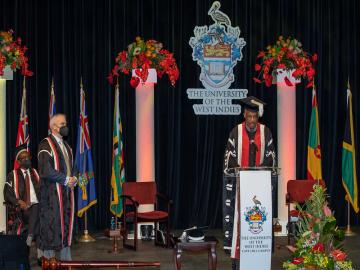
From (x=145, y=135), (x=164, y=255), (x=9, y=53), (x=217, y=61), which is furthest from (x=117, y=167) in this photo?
(x=217, y=61)

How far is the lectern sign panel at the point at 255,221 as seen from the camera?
247 inches

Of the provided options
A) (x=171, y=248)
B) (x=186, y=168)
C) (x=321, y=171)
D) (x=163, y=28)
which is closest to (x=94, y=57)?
(x=163, y=28)

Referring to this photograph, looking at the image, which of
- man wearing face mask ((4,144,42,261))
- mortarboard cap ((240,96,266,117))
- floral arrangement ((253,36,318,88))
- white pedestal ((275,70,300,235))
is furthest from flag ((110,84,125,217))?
mortarboard cap ((240,96,266,117))

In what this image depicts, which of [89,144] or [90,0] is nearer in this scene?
[89,144]

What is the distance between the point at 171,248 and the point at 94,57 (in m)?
2.87

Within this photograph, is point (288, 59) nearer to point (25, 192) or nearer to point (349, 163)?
point (349, 163)

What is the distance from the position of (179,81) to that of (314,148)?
6.75 ft

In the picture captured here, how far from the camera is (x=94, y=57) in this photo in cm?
965

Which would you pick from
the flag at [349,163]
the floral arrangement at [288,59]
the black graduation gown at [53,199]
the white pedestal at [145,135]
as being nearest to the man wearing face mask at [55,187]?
the black graduation gown at [53,199]

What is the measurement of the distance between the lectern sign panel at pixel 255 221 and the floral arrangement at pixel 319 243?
78.6 inches

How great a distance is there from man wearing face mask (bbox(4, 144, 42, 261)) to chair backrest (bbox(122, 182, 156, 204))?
1.36m

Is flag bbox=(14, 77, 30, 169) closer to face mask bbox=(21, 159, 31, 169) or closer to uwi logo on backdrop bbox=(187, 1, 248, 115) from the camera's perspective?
face mask bbox=(21, 159, 31, 169)

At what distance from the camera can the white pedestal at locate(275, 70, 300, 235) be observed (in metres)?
9.41

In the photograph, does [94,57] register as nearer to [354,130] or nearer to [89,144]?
[89,144]
